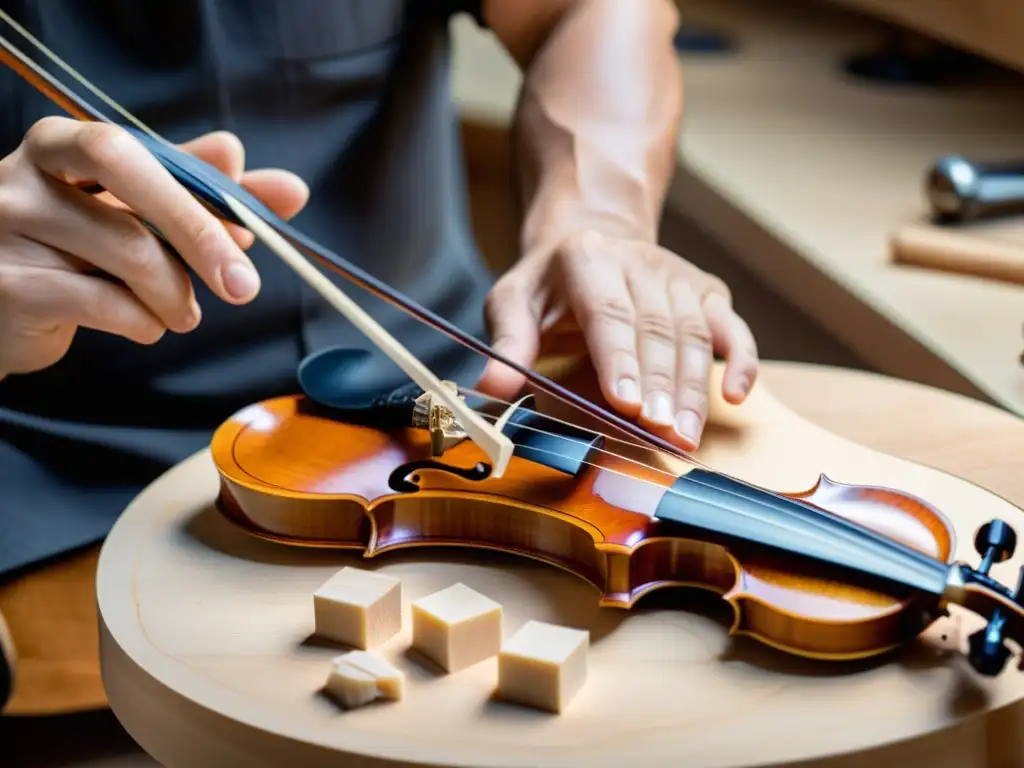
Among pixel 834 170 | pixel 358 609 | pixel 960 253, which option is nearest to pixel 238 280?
pixel 358 609

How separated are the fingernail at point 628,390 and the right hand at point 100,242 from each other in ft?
0.71

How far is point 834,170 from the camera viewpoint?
1488mm

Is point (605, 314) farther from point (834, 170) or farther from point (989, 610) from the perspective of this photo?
point (834, 170)

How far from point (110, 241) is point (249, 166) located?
385mm

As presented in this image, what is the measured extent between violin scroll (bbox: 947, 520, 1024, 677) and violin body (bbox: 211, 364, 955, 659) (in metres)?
0.02

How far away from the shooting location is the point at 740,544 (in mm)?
592

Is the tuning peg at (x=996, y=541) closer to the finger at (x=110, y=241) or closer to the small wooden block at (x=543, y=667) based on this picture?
the small wooden block at (x=543, y=667)

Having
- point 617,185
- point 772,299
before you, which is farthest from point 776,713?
point 772,299

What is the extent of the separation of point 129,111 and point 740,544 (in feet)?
2.06

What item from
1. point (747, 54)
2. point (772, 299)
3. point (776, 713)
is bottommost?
point (772, 299)

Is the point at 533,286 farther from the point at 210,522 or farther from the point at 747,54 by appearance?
the point at 747,54

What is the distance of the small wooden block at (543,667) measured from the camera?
0.54m

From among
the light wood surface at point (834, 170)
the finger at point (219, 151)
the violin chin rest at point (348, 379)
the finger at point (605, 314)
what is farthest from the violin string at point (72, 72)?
the light wood surface at point (834, 170)

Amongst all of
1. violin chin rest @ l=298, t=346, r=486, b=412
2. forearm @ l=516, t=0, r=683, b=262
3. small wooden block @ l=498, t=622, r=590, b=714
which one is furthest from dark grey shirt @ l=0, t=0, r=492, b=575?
small wooden block @ l=498, t=622, r=590, b=714
